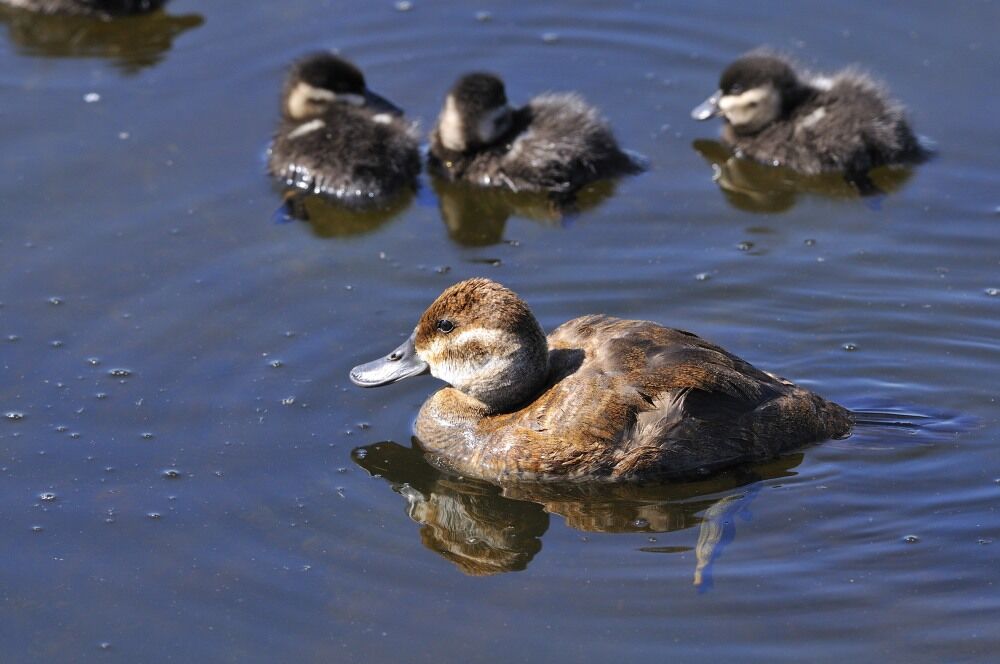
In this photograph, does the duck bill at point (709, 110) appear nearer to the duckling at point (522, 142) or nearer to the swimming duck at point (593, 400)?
the duckling at point (522, 142)

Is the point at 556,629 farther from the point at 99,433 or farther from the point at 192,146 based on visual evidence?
the point at 192,146

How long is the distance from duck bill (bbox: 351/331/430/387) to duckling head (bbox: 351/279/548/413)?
0.06 feet

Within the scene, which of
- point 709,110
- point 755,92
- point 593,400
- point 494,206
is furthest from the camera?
point 709,110

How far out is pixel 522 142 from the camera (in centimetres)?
856

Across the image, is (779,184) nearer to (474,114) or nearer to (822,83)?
(822,83)

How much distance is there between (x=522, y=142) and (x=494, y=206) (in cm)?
41

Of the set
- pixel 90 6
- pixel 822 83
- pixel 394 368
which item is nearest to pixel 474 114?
pixel 822 83

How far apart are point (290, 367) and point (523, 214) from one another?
6.50ft

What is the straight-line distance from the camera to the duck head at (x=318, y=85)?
28.8 ft

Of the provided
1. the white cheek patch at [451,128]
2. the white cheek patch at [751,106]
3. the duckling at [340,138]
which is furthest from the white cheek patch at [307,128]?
the white cheek patch at [751,106]

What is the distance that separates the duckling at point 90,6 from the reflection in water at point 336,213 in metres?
2.58

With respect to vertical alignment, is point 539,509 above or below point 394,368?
below

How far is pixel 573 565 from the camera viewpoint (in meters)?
5.64

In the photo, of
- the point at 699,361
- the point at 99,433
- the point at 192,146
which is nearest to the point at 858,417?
the point at 699,361
